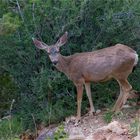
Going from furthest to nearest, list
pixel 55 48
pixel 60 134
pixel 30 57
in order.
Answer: pixel 30 57, pixel 55 48, pixel 60 134

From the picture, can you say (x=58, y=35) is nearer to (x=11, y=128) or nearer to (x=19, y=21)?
(x=19, y=21)

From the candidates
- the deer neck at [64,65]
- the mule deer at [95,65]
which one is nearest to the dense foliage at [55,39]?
the deer neck at [64,65]

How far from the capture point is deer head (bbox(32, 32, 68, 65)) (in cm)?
1095

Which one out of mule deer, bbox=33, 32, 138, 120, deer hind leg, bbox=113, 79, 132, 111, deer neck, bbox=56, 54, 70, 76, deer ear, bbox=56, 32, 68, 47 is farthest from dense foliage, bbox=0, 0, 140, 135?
deer ear, bbox=56, 32, 68, 47

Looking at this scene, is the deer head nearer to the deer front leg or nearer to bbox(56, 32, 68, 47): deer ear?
bbox(56, 32, 68, 47): deer ear

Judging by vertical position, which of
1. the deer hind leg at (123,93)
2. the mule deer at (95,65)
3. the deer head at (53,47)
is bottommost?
the deer hind leg at (123,93)

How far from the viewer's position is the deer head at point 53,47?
10.9 meters

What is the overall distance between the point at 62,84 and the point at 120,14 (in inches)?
78.1

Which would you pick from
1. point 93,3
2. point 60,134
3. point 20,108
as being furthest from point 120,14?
point 60,134

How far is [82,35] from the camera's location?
11.9m

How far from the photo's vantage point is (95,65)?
1115 centimetres

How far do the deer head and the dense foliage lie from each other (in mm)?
561

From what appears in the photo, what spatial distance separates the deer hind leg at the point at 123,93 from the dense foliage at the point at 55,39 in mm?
486

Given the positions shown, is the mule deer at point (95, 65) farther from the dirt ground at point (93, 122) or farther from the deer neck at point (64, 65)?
the dirt ground at point (93, 122)
